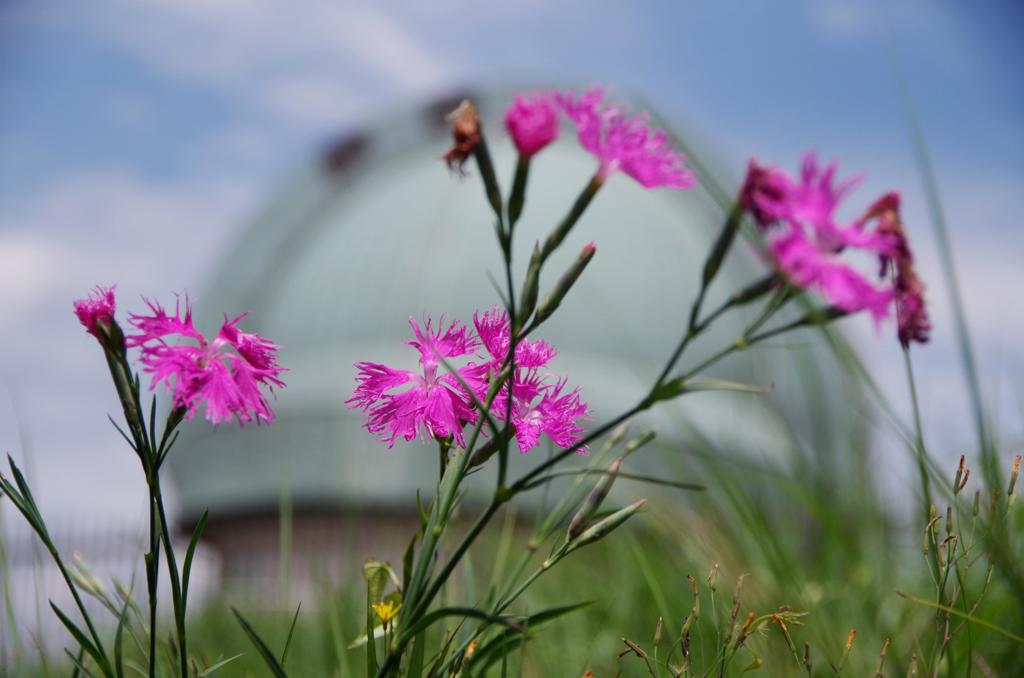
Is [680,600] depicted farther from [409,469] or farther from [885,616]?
[409,469]

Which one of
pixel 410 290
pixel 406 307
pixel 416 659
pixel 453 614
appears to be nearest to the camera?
pixel 453 614

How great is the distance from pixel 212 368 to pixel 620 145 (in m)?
0.28

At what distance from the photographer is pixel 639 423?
5.62m

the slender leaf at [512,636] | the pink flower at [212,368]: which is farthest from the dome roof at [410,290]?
the pink flower at [212,368]

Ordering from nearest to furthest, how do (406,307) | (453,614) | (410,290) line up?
(453,614) < (410,290) < (406,307)

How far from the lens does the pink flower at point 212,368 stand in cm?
53

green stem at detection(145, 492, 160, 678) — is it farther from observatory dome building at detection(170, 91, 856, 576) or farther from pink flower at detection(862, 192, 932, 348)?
observatory dome building at detection(170, 91, 856, 576)

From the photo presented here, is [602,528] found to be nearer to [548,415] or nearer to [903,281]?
[548,415]

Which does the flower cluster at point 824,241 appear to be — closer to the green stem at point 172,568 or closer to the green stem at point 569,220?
the green stem at point 569,220

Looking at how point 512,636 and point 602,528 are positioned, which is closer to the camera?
point 602,528

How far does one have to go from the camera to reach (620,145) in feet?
1.88

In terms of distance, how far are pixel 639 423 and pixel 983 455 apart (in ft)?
16.0

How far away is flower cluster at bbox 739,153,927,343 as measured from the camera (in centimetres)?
53

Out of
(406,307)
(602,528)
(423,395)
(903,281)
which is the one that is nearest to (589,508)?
(602,528)
